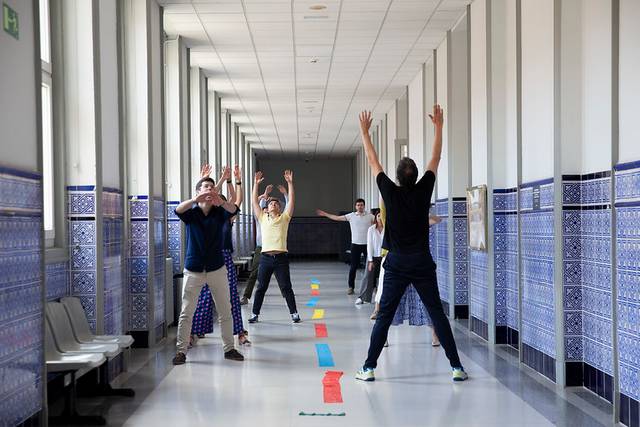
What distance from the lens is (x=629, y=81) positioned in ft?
15.4

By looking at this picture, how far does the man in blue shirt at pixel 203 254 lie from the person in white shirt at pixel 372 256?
369 centimetres

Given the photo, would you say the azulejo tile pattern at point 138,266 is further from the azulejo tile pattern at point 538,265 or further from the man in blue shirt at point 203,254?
the azulejo tile pattern at point 538,265

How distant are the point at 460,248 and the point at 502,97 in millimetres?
2440

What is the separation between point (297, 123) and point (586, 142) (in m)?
14.1

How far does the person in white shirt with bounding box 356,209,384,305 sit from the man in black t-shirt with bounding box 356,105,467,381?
4374mm

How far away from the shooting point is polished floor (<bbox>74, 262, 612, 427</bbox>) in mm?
4906

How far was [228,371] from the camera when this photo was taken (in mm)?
6535

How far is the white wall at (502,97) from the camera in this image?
747 cm

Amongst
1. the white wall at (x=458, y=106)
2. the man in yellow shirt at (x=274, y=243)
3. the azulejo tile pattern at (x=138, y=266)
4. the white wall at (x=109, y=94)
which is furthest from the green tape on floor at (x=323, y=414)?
the white wall at (x=458, y=106)

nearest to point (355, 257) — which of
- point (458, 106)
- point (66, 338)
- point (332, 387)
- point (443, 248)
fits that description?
point (443, 248)

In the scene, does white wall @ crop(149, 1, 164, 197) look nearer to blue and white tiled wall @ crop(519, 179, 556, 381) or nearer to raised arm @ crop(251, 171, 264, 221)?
raised arm @ crop(251, 171, 264, 221)

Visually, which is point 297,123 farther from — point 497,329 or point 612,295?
point 612,295

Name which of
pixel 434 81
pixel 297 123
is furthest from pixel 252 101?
pixel 434 81

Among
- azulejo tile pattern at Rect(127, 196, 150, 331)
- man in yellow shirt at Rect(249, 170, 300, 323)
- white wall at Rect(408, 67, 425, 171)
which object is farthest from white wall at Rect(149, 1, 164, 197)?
white wall at Rect(408, 67, 425, 171)
